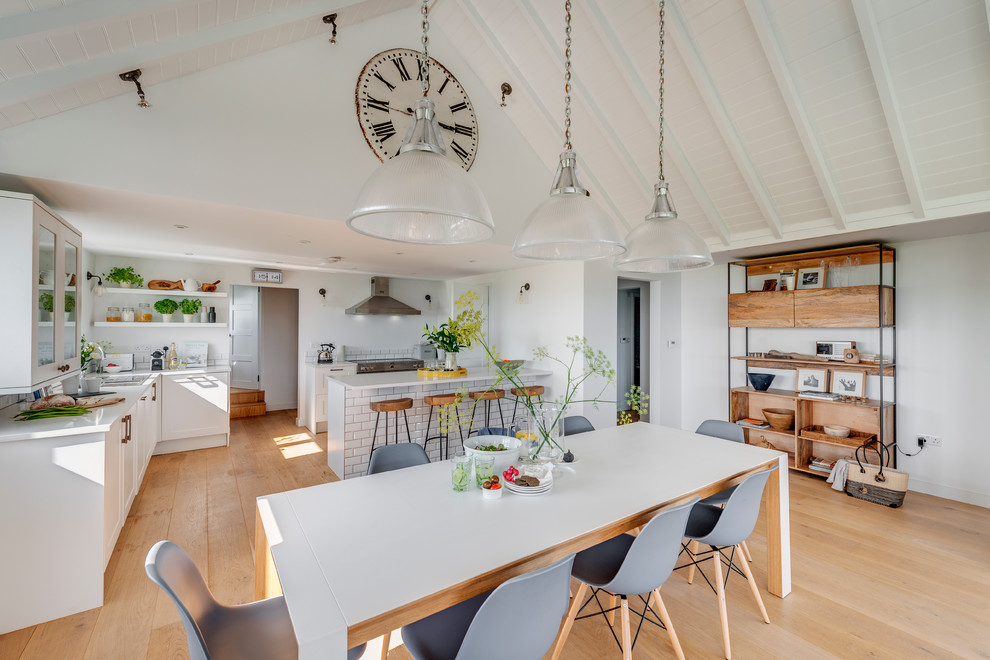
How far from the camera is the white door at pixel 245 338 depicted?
7223mm

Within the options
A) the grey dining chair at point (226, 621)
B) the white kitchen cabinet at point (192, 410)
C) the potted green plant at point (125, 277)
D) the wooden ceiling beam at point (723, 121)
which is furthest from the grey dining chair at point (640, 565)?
the potted green plant at point (125, 277)

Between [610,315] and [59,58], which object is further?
[610,315]

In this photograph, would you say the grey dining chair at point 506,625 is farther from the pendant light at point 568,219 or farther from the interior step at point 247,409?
the interior step at point 247,409

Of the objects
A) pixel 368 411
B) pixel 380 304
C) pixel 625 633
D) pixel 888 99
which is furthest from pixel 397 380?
pixel 888 99

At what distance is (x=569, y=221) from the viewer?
1.82 metres

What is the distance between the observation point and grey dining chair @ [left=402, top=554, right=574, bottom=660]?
45.6 inches

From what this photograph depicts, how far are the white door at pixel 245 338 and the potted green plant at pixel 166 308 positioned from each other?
1745mm

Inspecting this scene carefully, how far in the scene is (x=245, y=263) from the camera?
19.7ft

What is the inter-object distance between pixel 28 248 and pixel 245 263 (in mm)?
3972

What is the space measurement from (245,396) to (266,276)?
2.12 metres

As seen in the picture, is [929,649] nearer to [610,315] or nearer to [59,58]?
[610,315]

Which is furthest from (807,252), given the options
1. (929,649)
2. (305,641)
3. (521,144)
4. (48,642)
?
(48,642)

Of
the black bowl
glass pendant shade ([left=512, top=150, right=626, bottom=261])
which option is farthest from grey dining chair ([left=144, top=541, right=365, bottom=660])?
the black bowl

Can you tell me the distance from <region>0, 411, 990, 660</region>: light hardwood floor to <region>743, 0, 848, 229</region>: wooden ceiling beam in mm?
2406
